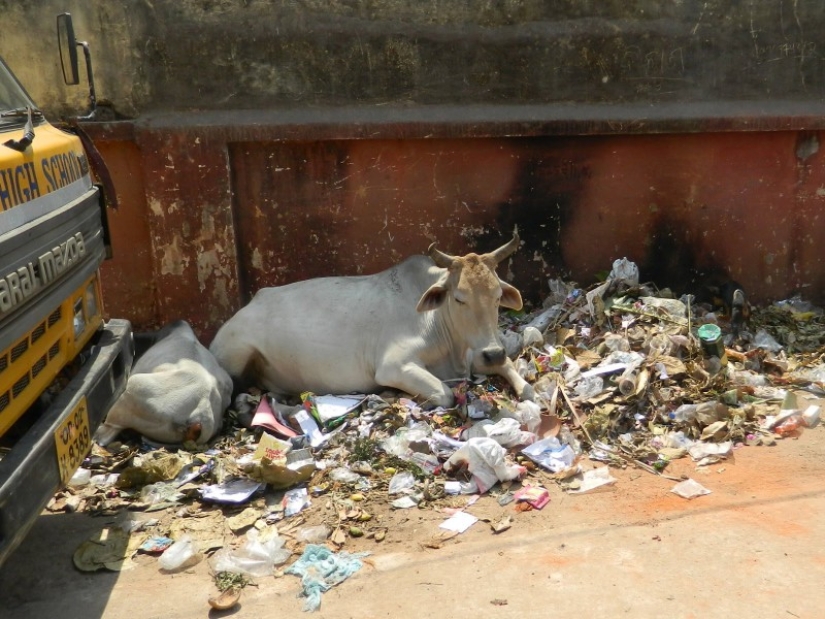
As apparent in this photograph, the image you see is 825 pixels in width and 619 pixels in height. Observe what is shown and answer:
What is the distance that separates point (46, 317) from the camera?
138 inches

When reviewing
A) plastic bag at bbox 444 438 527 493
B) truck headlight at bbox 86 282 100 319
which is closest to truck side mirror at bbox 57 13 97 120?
truck headlight at bbox 86 282 100 319

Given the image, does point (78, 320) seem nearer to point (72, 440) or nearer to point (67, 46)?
point (72, 440)

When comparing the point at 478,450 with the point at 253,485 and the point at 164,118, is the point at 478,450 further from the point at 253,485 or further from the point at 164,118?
the point at 164,118

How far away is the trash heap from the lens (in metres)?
4.33

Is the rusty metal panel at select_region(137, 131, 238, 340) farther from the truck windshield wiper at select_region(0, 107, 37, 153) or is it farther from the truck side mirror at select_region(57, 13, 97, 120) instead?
the truck windshield wiper at select_region(0, 107, 37, 153)

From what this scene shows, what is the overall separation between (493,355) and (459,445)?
0.70 m

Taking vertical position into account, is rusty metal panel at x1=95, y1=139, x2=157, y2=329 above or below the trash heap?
above

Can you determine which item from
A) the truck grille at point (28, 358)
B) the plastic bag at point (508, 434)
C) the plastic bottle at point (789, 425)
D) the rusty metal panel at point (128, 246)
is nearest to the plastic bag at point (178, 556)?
the truck grille at point (28, 358)

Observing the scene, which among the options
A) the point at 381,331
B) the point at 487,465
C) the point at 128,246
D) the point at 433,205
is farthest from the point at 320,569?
the point at 128,246

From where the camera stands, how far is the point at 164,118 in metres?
6.54

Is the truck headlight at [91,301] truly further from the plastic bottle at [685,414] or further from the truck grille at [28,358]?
the plastic bottle at [685,414]

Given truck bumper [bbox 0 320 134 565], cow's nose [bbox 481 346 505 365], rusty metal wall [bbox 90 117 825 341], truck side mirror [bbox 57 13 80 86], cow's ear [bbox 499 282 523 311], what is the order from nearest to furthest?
truck bumper [bbox 0 320 134 565] < truck side mirror [bbox 57 13 80 86] < cow's nose [bbox 481 346 505 365] < cow's ear [bbox 499 282 523 311] < rusty metal wall [bbox 90 117 825 341]

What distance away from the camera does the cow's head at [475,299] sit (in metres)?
5.60

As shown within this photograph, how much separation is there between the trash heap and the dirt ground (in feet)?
0.28
